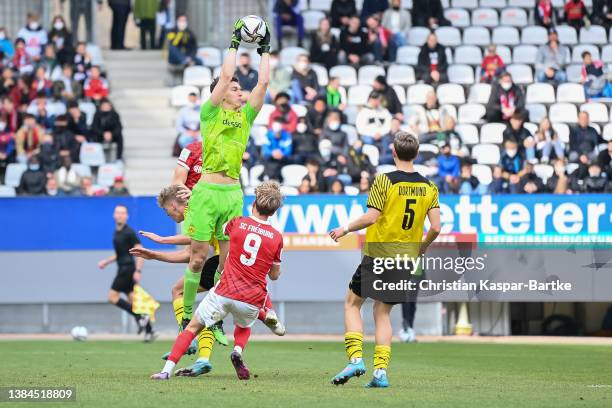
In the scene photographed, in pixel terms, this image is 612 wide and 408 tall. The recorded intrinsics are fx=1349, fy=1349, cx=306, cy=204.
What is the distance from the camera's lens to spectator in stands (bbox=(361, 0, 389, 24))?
27.8 metres

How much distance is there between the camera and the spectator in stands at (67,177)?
2316 centimetres

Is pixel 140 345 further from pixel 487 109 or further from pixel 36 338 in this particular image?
pixel 487 109

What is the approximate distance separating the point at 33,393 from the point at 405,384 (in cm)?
312

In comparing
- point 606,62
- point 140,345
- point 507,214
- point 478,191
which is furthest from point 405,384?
point 606,62

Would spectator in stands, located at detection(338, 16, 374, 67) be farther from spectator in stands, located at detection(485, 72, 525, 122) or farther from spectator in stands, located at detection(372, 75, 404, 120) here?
spectator in stands, located at detection(485, 72, 525, 122)

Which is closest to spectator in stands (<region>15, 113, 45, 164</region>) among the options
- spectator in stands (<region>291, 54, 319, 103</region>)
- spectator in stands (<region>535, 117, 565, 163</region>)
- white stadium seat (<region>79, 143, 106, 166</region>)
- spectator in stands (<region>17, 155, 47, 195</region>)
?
white stadium seat (<region>79, 143, 106, 166</region>)

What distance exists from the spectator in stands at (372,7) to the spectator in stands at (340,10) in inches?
11.6

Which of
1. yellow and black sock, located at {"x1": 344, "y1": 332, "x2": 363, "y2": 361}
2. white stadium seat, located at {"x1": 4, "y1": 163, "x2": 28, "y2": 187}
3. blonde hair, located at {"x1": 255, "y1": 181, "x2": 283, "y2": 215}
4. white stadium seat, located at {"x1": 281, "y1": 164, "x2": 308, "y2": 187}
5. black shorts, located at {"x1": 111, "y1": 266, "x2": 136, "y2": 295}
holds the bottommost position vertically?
black shorts, located at {"x1": 111, "y1": 266, "x2": 136, "y2": 295}

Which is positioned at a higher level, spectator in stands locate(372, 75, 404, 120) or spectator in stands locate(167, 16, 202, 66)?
spectator in stands locate(167, 16, 202, 66)

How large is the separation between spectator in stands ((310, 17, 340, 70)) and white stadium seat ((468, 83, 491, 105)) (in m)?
2.80

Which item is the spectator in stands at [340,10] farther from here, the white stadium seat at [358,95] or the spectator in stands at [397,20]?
the white stadium seat at [358,95]

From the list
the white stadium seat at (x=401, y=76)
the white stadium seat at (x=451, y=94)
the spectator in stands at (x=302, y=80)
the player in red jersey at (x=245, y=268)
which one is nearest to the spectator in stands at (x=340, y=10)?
the white stadium seat at (x=401, y=76)

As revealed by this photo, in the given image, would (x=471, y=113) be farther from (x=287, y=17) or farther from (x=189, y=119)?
(x=189, y=119)

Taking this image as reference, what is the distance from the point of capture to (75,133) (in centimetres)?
2492
